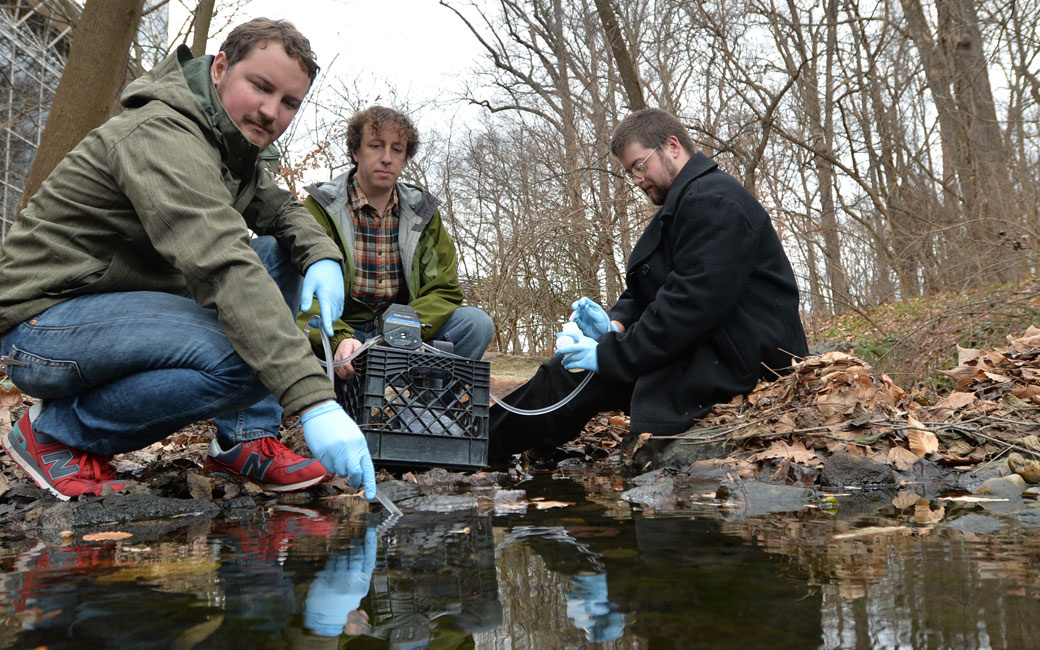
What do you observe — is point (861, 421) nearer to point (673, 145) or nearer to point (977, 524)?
point (977, 524)

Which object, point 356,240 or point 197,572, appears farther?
point 356,240

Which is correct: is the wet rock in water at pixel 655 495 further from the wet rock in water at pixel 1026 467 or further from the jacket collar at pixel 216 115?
the jacket collar at pixel 216 115

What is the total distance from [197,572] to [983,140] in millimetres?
12191

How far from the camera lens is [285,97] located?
2.79 meters

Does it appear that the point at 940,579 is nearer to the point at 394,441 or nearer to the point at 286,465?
the point at 394,441

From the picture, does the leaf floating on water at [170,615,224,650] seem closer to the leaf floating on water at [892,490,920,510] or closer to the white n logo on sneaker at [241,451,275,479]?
the white n logo on sneaker at [241,451,275,479]

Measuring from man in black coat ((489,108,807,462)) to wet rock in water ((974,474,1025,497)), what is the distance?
114cm

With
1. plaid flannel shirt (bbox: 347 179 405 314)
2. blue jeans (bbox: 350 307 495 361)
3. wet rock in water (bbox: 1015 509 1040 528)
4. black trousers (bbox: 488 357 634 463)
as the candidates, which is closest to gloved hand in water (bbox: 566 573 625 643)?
wet rock in water (bbox: 1015 509 1040 528)

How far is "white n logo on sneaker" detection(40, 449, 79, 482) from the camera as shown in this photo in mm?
2760

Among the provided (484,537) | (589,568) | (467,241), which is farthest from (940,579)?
(467,241)

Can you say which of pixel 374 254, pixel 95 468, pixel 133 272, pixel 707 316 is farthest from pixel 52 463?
pixel 707 316

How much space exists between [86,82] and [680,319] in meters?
4.69

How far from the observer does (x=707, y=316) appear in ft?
11.5

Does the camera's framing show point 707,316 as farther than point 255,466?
Yes
